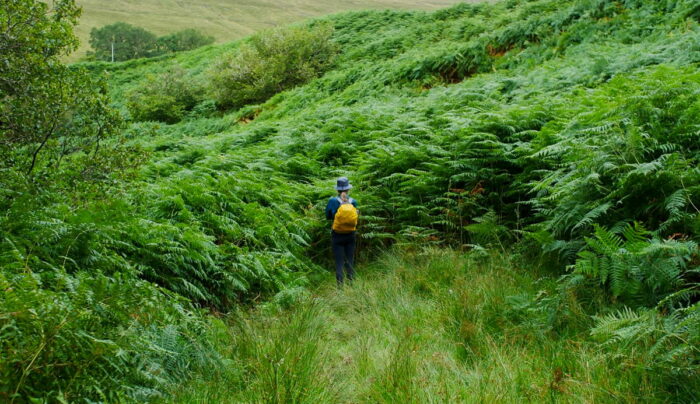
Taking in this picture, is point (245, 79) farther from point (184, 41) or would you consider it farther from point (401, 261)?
point (184, 41)

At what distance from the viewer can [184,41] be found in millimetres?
59000

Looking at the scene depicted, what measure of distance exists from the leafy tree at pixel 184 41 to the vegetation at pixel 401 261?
54.4 metres

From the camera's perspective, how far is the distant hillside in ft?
399

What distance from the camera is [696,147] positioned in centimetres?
474

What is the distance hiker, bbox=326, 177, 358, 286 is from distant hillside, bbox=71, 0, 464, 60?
370 ft

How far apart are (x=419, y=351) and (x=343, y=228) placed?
3.02m

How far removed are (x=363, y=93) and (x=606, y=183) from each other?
1221cm

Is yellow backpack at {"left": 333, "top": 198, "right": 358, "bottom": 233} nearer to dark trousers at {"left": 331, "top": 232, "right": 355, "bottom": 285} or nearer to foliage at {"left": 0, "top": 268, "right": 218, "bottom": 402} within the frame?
dark trousers at {"left": 331, "top": 232, "right": 355, "bottom": 285}

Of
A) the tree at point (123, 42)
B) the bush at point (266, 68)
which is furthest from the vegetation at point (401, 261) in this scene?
the tree at point (123, 42)

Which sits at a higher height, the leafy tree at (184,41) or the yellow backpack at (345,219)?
the yellow backpack at (345,219)

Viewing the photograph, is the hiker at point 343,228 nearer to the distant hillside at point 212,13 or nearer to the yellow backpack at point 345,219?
the yellow backpack at point 345,219

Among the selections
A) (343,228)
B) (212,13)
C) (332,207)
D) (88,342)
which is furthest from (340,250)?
(212,13)

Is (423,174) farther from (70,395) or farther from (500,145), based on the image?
(70,395)

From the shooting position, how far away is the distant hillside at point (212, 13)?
12156cm
